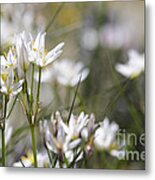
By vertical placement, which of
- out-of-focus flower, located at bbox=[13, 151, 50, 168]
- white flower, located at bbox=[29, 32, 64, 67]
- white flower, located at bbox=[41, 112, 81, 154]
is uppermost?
white flower, located at bbox=[29, 32, 64, 67]

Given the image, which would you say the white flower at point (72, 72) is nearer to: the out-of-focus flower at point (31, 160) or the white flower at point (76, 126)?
the white flower at point (76, 126)

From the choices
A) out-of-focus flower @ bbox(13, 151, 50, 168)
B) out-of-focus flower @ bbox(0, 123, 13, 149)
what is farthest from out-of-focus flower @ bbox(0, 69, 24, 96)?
out-of-focus flower @ bbox(13, 151, 50, 168)

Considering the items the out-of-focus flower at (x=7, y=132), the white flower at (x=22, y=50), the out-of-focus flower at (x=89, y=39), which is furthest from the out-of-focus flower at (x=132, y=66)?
the out-of-focus flower at (x=7, y=132)

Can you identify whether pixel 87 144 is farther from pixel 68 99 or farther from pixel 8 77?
pixel 8 77

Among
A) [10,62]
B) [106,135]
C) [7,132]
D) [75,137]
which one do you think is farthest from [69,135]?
[10,62]

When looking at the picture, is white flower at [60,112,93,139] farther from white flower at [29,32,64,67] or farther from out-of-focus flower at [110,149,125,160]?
white flower at [29,32,64,67]
